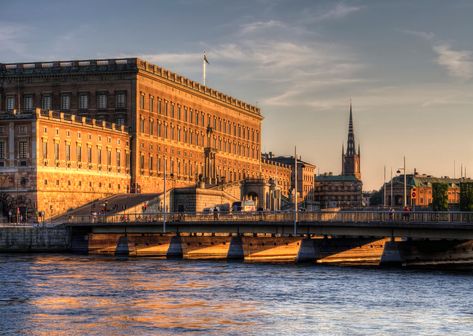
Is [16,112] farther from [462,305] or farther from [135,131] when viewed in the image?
[462,305]

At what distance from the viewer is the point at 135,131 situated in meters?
144

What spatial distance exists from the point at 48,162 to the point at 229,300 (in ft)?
214

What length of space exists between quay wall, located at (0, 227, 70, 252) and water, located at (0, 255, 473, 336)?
71.0 ft

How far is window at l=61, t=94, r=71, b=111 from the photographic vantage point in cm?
14500

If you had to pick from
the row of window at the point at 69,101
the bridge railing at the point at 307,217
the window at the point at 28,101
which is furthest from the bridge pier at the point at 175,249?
the window at the point at 28,101

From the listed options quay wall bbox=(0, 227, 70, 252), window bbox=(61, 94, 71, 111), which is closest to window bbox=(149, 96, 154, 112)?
window bbox=(61, 94, 71, 111)

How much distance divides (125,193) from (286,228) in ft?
172

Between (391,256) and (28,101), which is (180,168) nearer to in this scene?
(28,101)

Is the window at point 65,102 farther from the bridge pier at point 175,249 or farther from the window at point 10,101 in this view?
the bridge pier at point 175,249

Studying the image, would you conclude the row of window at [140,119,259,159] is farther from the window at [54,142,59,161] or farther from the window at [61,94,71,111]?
the window at [54,142,59,161]

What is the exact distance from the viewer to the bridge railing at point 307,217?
3263 inches

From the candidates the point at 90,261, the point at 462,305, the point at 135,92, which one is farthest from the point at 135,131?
the point at 462,305

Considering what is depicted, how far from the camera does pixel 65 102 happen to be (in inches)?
5723

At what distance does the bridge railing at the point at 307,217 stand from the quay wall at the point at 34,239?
2452 millimetres
